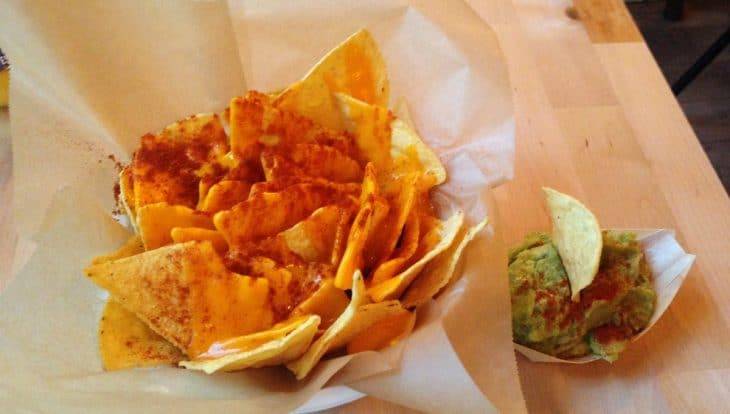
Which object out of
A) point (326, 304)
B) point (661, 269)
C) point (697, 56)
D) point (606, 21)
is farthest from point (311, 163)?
point (697, 56)

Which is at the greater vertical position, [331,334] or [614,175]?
[331,334]

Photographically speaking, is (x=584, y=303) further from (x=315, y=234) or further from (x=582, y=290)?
(x=315, y=234)

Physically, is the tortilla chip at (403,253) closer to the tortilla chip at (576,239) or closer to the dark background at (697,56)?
the tortilla chip at (576,239)

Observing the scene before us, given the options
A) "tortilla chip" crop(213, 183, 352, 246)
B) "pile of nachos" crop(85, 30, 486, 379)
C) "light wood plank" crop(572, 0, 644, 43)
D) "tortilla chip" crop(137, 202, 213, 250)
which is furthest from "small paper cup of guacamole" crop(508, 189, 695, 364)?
"light wood plank" crop(572, 0, 644, 43)

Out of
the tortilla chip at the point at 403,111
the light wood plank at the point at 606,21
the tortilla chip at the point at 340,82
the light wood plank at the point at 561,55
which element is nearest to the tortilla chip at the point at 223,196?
the tortilla chip at the point at 340,82

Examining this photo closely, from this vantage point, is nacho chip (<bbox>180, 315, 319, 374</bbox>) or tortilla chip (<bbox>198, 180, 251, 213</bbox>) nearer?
nacho chip (<bbox>180, 315, 319, 374</bbox>)

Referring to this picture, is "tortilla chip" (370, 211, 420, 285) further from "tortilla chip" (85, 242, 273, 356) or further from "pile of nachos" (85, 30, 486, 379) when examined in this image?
"tortilla chip" (85, 242, 273, 356)
